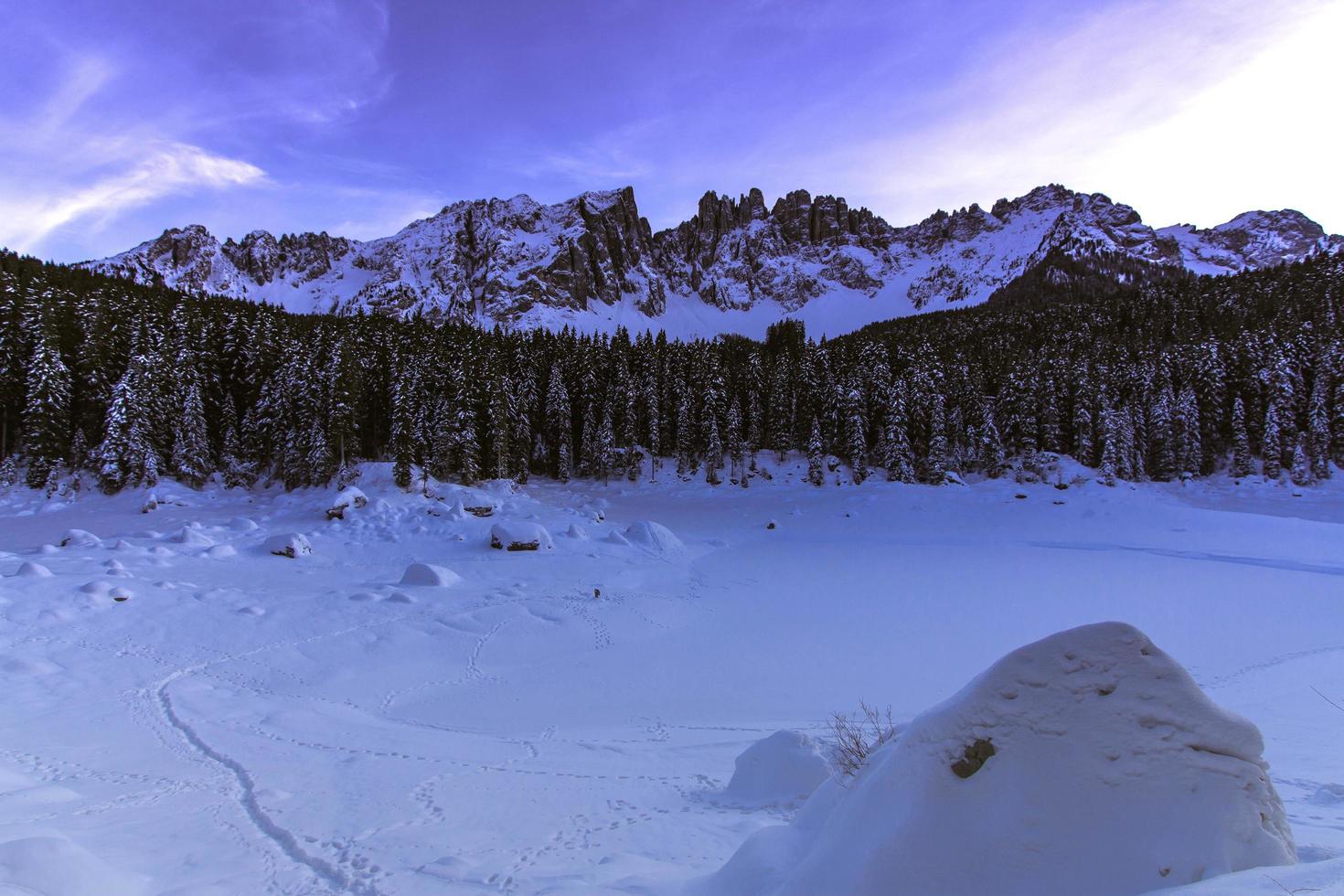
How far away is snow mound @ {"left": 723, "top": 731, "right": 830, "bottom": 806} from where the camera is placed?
905 centimetres

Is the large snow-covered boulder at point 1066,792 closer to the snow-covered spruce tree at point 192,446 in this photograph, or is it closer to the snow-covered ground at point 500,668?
the snow-covered ground at point 500,668

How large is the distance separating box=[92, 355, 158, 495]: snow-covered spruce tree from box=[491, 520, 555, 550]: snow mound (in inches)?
1135

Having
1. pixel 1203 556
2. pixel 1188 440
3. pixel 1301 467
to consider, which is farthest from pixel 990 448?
pixel 1301 467

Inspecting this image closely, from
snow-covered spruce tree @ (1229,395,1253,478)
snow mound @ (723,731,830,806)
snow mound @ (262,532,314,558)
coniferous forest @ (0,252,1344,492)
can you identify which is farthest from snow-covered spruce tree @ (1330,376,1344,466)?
snow mound @ (262,532,314,558)

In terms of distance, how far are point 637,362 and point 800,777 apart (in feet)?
208

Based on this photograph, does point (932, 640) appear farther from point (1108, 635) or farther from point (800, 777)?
point (1108, 635)

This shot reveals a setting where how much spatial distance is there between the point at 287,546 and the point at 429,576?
29.5 ft

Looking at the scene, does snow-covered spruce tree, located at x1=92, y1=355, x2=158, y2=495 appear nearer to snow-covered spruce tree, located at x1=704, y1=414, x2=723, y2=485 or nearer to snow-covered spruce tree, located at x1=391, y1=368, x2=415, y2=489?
snow-covered spruce tree, located at x1=391, y1=368, x2=415, y2=489

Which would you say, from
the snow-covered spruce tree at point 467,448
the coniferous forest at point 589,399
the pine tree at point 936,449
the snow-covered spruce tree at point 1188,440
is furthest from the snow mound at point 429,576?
the snow-covered spruce tree at point 1188,440

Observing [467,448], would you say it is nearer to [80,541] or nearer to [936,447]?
[80,541]

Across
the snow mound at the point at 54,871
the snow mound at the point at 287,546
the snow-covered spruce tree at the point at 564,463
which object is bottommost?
the snow mound at the point at 287,546

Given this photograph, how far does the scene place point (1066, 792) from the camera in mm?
3996

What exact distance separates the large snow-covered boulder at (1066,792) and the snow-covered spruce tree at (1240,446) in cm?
6632

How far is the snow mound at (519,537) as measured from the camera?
109 feet
